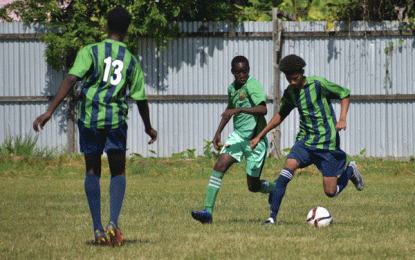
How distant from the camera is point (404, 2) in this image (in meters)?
13.5

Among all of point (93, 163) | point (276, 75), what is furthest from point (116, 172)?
point (276, 75)

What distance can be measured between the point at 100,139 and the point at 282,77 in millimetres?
8218

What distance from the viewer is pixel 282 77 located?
41.8 ft

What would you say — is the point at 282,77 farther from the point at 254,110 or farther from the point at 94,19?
the point at 254,110

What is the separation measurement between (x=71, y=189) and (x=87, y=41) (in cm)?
382

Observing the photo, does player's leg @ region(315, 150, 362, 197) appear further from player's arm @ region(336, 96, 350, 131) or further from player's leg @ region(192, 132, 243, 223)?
player's leg @ region(192, 132, 243, 223)

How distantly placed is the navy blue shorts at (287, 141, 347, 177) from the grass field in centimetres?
56

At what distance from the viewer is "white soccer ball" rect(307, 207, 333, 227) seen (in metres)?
6.08

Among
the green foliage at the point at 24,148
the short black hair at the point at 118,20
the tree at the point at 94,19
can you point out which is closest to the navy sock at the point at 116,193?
the short black hair at the point at 118,20

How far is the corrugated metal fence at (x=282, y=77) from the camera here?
501 inches

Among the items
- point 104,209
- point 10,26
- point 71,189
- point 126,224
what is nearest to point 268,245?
point 126,224

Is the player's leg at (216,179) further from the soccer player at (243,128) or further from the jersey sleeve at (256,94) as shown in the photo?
the jersey sleeve at (256,94)

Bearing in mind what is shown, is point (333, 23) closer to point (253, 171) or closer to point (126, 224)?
point (253, 171)

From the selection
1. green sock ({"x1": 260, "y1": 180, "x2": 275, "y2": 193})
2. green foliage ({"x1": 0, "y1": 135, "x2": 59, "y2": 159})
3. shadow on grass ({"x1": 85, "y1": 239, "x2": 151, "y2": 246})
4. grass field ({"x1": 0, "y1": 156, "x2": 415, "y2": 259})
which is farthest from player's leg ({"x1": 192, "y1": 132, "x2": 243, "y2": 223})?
green foliage ({"x1": 0, "y1": 135, "x2": 59, "y2": 159})
